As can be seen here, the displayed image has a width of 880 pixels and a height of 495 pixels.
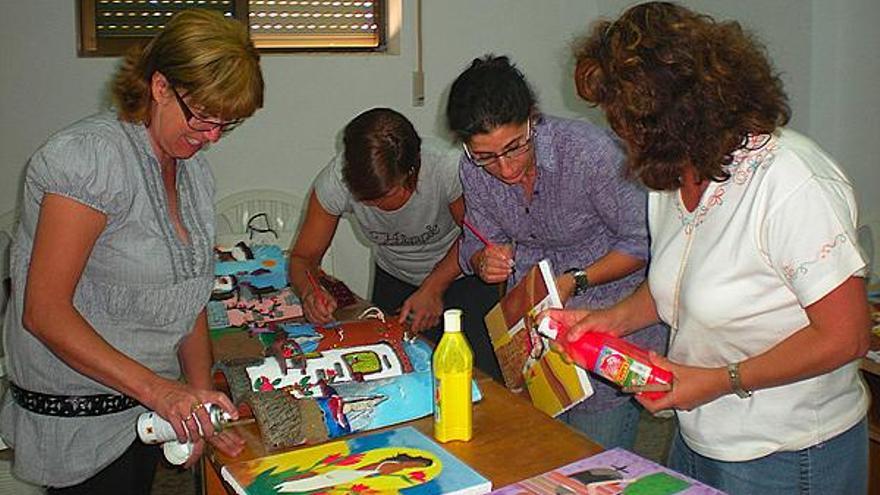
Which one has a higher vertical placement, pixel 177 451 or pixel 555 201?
pixel 555 201

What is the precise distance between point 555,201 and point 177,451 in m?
0.92

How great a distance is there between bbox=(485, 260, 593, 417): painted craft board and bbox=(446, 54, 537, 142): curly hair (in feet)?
0.98

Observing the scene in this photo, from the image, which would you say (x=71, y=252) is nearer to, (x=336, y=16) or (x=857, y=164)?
(x=336, y=16)

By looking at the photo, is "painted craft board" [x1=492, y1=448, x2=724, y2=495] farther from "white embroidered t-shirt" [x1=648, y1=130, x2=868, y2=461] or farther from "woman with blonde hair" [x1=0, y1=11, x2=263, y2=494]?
"woman with blonde hair" [x1=0, y1=11, x2=263, y2=494]

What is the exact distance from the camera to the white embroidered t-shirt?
4.28 ft

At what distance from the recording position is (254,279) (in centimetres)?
287

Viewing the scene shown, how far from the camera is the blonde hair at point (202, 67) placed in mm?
1558

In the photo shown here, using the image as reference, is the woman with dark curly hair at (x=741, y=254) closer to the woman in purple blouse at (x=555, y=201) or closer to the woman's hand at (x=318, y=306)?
the woman in purple blouse at (x=555, y=201)

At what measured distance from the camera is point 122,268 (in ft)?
5.41

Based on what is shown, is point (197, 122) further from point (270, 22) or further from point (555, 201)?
point (270, 22)

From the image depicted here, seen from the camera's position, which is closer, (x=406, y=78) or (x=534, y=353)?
(x=534, y=353)

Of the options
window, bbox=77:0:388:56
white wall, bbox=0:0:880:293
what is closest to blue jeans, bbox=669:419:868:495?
white wall, bbox=0:0:880:293

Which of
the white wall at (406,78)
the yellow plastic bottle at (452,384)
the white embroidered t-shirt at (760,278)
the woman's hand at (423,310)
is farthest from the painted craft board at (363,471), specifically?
the white wall at (406,78)

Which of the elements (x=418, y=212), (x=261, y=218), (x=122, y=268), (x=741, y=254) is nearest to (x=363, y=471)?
(x=122, y=268)
